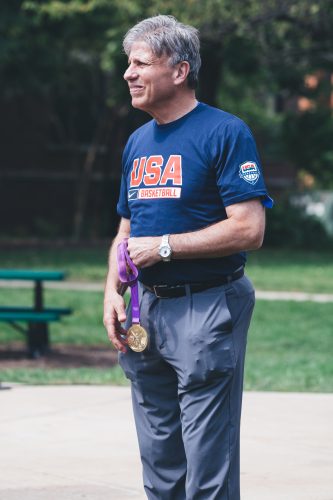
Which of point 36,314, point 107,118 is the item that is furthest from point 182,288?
point 107,118

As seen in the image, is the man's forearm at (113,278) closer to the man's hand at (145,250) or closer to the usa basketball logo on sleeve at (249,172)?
the man's hand at (145,250)

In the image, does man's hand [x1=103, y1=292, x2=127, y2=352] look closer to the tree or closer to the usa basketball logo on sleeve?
the usa basketball logo on sleeve

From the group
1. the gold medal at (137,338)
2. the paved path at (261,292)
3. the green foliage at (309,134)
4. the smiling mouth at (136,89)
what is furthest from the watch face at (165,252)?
the green foliage at (309,134)

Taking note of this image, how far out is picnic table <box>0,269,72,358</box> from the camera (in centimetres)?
→ 1107

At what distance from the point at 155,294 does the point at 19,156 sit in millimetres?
30714

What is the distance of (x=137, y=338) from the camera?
169 inches

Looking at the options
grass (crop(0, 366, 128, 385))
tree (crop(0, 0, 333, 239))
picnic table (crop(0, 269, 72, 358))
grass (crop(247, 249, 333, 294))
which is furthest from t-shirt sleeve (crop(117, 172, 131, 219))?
tree (crop(0, 0, 333, 239))

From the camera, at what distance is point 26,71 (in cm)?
2697

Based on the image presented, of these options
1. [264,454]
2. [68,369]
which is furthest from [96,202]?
[264,454]

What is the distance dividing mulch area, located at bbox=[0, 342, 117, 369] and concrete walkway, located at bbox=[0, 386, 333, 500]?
7.73ft

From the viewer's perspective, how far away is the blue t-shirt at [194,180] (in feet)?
13.8

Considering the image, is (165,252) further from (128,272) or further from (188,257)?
(128,272)

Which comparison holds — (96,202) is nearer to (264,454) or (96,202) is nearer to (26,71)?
(26,71)

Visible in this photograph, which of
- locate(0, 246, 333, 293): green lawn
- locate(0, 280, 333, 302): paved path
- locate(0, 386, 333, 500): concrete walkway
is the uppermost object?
locate(0, 386, 333, 500): concrete walkway
